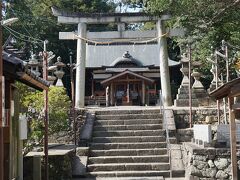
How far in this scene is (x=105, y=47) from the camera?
37.1 meters

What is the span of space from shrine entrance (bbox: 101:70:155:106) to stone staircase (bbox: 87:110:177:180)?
44.9ft

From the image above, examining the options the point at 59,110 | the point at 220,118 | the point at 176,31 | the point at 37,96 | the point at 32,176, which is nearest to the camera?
the point at 32,176

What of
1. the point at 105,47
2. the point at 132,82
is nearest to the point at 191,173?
the point at 132,82

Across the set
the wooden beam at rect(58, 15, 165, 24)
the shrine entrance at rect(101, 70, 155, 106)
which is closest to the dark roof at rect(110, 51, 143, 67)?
the shrine entrance at rect(101, 70, 155, 106)

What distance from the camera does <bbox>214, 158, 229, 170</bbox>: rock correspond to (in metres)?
10.9

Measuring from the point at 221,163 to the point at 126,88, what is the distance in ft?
68.9

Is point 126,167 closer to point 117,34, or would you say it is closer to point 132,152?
point 132,152

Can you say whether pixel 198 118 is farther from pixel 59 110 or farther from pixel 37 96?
pixel 37 96

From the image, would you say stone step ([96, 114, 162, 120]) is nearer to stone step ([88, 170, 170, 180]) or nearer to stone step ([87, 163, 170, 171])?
stone step ([87, 163, 170, 171])

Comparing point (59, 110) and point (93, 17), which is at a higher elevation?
point (93, 17)

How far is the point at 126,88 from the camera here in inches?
1248

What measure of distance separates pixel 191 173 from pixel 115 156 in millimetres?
3241

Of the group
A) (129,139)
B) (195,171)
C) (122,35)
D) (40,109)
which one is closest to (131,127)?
(129,139)

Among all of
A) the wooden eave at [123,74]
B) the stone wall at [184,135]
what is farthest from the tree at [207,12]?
the wooden eave at [123,74]
